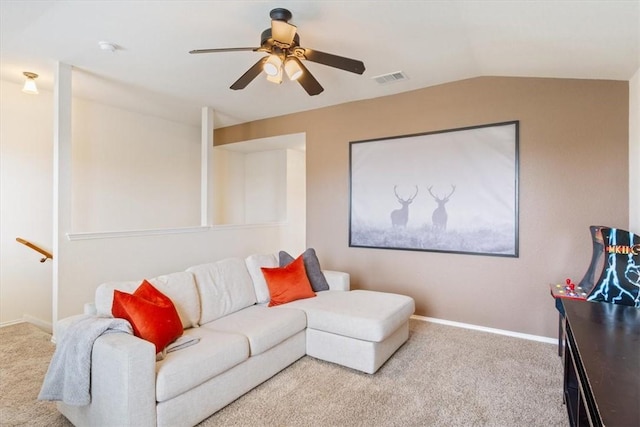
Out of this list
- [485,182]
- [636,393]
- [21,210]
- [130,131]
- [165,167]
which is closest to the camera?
[636,393]

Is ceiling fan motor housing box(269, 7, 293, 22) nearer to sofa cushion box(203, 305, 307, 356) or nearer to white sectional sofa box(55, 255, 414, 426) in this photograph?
white sectional sofa box(55, 255, 414, 426)

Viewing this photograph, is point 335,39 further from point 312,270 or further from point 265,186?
point 265,186

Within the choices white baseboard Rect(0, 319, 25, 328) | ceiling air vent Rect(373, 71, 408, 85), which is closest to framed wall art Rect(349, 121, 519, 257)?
ceiling air vent Rect(373, 71, 408, 85)

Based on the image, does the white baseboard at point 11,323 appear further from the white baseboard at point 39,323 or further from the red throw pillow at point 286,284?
the red throw pillow at point 286,284

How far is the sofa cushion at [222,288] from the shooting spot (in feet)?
8.91

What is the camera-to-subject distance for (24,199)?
385 centimetres

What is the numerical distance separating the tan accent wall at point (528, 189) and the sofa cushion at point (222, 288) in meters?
1.72

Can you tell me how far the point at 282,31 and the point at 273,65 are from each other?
217 millimetres

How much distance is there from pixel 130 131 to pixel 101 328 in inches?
148

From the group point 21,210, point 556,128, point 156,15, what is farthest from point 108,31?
point 556,128

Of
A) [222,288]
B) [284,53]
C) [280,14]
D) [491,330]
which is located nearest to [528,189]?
[491,330]

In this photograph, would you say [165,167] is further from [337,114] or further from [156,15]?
[156,15]

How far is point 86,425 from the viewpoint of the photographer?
1.87 metres

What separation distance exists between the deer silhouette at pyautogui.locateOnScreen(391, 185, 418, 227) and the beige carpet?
1.41 meters
